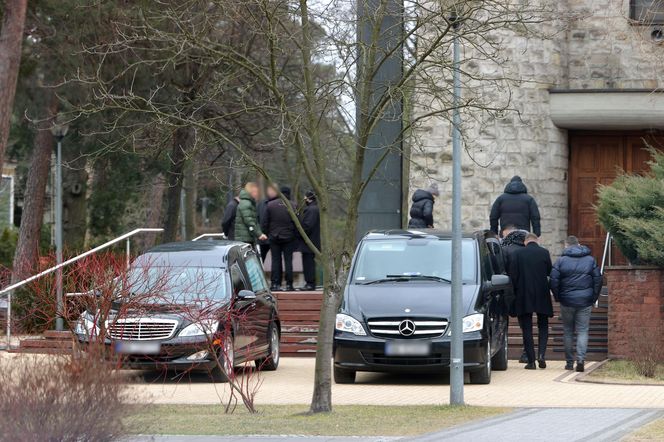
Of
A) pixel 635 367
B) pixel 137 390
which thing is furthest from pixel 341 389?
pixel 137 390

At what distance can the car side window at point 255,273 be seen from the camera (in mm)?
18094

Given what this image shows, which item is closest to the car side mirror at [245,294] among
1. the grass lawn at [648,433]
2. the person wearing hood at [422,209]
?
the person wearing hood at [422,209]

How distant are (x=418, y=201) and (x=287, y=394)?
6869 millimetres

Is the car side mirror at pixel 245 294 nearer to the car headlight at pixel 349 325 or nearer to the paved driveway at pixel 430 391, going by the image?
the paved driveway at pixel 430 391

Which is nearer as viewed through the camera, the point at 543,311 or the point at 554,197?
the point at 543,311

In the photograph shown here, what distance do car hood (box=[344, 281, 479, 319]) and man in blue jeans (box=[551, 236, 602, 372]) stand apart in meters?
1.90

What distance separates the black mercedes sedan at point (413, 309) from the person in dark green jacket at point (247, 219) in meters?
5.44

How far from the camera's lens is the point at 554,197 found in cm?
2494

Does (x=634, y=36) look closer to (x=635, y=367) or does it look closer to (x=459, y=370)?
(x=635, y=367)

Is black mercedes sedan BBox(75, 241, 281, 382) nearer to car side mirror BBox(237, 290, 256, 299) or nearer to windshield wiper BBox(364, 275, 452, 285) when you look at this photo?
car side mirror BBox(237, 290, 256, 299)

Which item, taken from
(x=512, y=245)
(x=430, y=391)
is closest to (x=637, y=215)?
(x=512, y=245)

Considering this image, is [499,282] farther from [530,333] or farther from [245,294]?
[245,294]

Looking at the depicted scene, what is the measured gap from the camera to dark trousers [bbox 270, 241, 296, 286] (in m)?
22.2

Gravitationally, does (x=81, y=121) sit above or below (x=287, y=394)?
above
